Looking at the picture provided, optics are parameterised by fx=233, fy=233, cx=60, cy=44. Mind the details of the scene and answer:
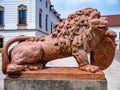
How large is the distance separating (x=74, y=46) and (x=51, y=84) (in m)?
0.44

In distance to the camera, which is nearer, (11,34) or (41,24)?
(11,34)

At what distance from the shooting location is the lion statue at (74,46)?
235 cm

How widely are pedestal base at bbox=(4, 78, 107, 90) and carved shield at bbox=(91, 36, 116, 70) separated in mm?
304

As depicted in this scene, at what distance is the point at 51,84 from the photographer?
2.31 m

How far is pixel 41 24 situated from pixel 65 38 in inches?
783

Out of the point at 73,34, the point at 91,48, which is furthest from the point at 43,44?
the point at 91,48

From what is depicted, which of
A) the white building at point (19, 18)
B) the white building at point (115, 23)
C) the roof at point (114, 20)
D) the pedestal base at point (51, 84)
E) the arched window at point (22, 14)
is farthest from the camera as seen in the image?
the roof at point (114, 20)

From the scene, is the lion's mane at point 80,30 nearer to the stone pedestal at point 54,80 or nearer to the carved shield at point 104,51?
the carved shield at point 104,51

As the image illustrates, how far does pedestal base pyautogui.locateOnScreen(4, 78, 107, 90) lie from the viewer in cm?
225

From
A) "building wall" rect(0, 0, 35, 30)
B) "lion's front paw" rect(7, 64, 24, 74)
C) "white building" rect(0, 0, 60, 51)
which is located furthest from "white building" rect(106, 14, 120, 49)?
"lion's front paw" rect(7, 64, 24, 74)

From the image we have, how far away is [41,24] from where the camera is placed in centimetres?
2212

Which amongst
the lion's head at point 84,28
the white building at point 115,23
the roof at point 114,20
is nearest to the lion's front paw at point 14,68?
the lion's head at point 84,28

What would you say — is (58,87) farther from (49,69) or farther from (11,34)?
(11,34)

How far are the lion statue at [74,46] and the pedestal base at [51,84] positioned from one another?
113 millimetres
